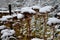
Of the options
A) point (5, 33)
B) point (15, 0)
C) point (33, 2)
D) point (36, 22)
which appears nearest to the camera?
point (5, 33)

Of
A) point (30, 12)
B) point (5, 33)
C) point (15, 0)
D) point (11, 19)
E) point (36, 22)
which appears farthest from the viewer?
point (15, 0)

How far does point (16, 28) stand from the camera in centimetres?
228

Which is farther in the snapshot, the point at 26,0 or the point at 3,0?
the point at 3,0

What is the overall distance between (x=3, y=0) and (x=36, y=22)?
4.10 meters

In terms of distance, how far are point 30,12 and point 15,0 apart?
5125 mm

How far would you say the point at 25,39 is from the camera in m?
2.23

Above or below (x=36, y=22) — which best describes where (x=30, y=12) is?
above

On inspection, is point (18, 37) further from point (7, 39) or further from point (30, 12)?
point (30, 12)

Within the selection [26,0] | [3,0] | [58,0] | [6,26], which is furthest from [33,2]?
[6,26]

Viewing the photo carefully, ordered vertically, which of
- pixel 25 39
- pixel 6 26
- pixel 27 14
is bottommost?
pixel 25 39

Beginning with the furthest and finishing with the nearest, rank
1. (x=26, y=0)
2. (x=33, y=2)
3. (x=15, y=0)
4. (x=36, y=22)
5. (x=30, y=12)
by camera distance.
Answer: (x=15, y=0), (x=26, y=0), (x=33, y=2), (x=36, y=22), (x=30, y=12)

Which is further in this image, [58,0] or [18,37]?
[58,0]

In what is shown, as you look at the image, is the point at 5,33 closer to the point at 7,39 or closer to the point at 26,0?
the point at 7,39

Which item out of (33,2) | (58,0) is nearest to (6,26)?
(58,0)
